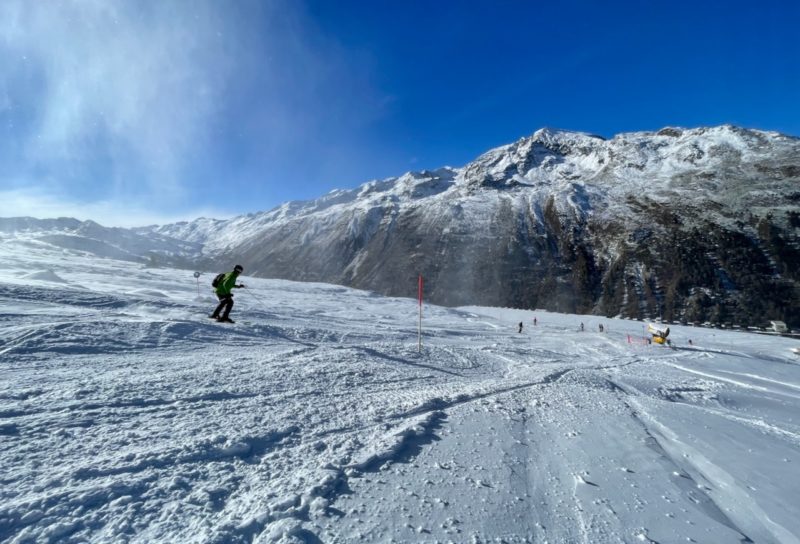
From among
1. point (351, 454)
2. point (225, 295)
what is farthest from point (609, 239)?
point (351, 454)

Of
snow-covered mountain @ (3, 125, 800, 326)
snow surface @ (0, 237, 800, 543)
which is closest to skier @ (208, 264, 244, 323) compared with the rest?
snow surface @ (0, 237, 800, 543)

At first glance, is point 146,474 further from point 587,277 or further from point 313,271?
point 313,271

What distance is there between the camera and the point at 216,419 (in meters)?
4.59

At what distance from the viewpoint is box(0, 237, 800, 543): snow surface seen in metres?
2.93

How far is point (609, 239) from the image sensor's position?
117 m

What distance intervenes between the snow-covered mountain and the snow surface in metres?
95.6

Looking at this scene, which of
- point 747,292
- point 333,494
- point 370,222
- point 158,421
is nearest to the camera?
point 333,494

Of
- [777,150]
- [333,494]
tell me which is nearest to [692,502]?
[333,494]

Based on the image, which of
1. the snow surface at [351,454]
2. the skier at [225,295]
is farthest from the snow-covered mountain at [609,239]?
the snow surface at [351,454]

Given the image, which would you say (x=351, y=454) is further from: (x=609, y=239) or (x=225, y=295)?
(x=609, y=239)

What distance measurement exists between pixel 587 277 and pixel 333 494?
11664 cm

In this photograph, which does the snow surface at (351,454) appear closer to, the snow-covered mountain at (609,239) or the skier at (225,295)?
the skier at (225,295)

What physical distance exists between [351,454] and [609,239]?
131909 mm

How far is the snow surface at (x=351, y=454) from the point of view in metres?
2.93
